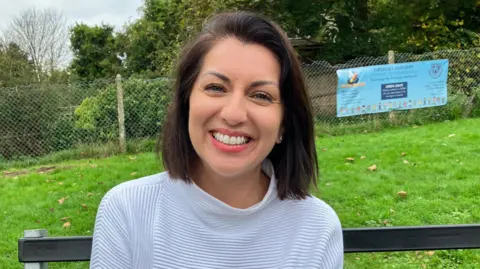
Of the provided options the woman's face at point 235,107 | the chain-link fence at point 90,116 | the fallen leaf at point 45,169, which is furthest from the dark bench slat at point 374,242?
the chain-link fence at point 90,116

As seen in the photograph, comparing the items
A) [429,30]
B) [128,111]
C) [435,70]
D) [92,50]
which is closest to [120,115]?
[128,111]

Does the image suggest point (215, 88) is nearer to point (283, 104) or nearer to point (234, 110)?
point (234, 110)

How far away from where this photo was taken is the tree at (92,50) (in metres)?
24.8

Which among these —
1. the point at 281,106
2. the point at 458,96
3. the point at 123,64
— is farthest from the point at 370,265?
the point at 123,64

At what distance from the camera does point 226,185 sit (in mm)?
1486

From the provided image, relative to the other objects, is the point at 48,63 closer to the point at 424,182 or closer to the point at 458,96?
the point at 458,96

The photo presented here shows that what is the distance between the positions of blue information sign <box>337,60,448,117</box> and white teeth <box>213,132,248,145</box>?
803 centimetres

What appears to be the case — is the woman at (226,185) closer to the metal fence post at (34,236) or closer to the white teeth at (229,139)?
the white teeth at (229,139)

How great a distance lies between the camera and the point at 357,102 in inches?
364

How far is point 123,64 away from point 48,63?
346 centimetres

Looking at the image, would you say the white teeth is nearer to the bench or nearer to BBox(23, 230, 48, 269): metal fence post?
the bench

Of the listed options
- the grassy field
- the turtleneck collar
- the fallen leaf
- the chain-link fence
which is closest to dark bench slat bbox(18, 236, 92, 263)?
the turtleneck collar

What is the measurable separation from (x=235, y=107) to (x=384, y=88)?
8.42 metres

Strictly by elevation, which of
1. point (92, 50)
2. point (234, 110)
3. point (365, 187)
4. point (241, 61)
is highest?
point (92, 50)
